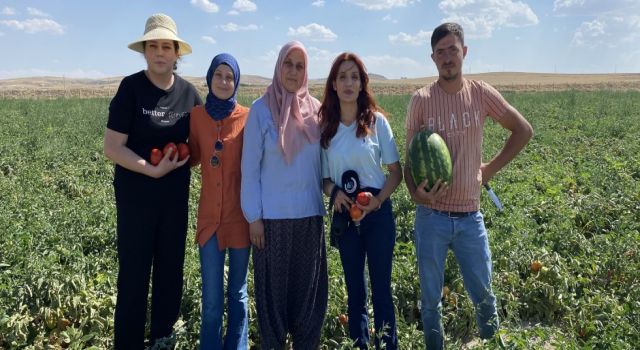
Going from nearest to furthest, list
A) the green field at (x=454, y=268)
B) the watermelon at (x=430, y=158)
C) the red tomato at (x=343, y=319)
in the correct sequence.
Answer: the watermelon at (x=430, y=158), the green field at (x=454, y=268), the red tomato at (x=343, y=319)

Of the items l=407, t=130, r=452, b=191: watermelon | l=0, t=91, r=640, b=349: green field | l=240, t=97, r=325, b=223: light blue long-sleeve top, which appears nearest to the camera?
l=407, t=130, r=452, b=191: watermelon

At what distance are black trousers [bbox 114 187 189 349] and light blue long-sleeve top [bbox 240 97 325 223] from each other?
0.58 m

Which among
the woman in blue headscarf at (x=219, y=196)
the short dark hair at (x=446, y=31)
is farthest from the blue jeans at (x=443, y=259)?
the woman in blue headscarf at (x=219, y=196)

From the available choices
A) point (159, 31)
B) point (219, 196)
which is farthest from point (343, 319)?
point (159, 31)

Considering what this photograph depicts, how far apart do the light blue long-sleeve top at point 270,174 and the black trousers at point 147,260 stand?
58cm

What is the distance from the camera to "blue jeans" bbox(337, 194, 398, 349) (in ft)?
9.97

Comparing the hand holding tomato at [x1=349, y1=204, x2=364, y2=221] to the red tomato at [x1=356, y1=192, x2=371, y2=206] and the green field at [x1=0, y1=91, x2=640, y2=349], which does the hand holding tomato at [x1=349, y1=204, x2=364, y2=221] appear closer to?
the red tomato at [x1=356, y1=192, x2=371, y2=206]

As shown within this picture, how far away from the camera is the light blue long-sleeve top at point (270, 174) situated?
2.99 m

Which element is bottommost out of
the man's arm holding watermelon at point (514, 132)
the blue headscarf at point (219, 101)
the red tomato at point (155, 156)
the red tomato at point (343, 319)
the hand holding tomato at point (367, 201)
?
the red tomato at point (343, 319)

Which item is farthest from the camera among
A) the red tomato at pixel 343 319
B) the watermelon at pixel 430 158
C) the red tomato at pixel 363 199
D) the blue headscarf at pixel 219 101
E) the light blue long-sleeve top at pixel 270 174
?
the red tomato at pixel 343 319

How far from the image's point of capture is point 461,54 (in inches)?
112

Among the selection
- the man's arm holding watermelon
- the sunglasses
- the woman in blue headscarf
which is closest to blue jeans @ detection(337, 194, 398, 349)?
the woman in blue headscarf

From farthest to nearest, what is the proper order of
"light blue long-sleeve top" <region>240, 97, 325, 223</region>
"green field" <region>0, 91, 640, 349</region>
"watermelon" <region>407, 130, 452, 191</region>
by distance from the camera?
1. "green field" <region>0, 91, 640, 349</region>
2. "light blue long-sleeve top" <region>240, 97, 325, 223</region>
3. "watermelon" <region>407, 130, 452, 191</region>

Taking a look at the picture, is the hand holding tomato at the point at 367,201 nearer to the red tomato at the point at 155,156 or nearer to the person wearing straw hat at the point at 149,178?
the person wearing straw hat at the point at 149,178
